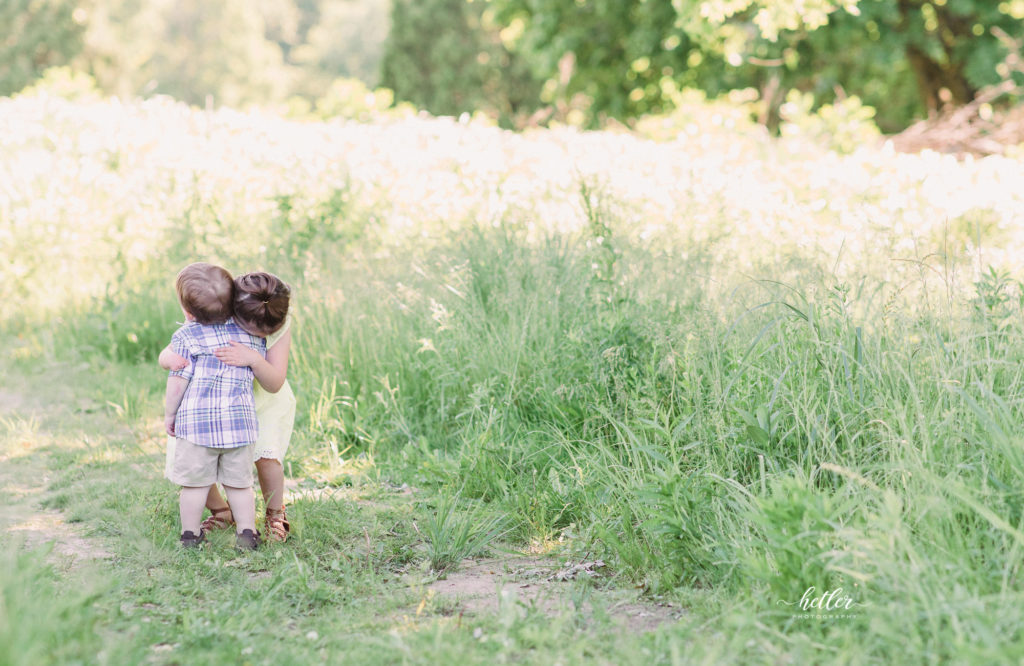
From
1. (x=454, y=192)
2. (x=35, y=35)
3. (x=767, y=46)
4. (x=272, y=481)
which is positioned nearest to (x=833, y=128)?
(x=767, y=46)

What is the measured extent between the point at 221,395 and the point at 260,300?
0.42 meters

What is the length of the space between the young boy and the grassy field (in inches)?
6.9

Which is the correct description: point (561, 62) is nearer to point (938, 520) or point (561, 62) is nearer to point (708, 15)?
point (708, 15)

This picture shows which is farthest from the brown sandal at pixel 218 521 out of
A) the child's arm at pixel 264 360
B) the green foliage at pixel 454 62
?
the green foliage at pixel 454 62

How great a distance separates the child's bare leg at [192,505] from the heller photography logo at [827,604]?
224 cm

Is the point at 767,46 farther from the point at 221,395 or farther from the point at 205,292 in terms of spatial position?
the point at 221,395

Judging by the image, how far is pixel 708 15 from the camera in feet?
39.6

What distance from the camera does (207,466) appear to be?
145 inches

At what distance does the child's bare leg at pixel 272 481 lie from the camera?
3865mm

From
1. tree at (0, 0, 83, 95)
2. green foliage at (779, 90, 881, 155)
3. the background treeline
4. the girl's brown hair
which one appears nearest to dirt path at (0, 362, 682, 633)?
the girl's brown hair

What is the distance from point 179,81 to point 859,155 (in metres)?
38.4

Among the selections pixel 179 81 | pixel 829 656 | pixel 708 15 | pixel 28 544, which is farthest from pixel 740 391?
pixel 179 81

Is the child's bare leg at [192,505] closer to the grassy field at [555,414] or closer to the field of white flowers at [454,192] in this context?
the grassy field at [555,414]

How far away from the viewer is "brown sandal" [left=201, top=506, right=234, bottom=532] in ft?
12.6
